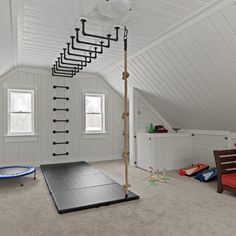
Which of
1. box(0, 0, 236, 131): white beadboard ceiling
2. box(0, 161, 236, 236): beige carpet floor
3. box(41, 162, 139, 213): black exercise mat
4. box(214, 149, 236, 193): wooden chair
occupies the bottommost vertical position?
box(0, 161, 236, 236): beige carpet floor

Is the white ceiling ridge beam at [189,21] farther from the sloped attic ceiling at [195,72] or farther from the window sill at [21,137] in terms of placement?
the window sill at [21,137]

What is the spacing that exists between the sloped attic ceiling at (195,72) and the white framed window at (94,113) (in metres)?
1.00

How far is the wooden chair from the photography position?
3334mm

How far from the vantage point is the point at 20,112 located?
5484mm

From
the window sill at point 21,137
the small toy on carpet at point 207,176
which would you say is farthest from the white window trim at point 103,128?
the small toy on carpet at point 207,176

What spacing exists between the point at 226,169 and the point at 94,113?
392 centimetres

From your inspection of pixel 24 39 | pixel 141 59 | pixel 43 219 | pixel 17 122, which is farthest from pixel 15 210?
pixel 141 59

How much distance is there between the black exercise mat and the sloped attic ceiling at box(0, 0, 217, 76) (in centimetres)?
254

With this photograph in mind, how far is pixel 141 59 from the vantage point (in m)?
4.29

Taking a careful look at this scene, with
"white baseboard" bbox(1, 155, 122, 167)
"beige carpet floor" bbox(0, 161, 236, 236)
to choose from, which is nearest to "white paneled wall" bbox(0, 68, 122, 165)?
"white baseboard" bbox(1, 155, 122, 167)

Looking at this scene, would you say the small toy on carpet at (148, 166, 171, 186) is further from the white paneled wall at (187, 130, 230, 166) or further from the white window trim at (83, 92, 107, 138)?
the white window trim at (83, 92, 107, 138)

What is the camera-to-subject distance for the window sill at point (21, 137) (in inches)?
207

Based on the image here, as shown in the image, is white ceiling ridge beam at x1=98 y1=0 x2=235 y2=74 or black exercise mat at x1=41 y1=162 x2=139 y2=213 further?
black exercise mat at x1=41 y1=162 x2=139 y2=213

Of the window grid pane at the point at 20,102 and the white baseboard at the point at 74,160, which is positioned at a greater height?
the window grid pane at the point at 20,102
